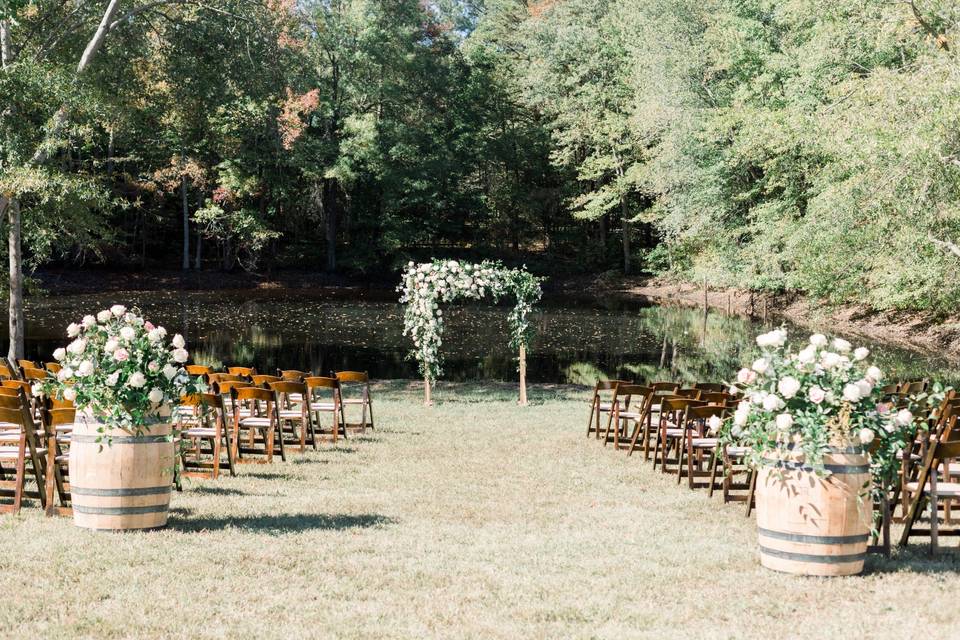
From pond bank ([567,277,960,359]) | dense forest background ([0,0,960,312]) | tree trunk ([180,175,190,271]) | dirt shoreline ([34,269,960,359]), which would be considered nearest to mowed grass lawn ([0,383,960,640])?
dense forest background ([0,0,960,312])

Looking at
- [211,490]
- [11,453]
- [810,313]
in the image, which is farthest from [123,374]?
[810,313]

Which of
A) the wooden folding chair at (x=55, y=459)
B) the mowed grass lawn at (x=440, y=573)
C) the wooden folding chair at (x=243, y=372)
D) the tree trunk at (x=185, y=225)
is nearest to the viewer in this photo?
the mowed grass lawn at (x=440, y=573)

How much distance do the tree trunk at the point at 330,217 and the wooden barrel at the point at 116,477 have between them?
47.1 m

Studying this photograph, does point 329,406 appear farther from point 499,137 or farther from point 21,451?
point 499,137

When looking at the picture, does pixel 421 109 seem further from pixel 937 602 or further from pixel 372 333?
pixel 937 602

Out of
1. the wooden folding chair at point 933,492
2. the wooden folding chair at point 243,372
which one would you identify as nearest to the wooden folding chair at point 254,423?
the wooden folding chair at point 243,372

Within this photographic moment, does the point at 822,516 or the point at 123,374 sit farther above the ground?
the point at 123,374

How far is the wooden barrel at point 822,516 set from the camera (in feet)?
19.6

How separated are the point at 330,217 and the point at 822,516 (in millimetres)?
49212

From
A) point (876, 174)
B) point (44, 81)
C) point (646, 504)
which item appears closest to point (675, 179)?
point (876, 174)

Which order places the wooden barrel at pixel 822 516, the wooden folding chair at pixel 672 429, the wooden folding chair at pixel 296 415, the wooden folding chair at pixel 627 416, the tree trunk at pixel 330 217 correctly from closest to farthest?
1. the wooden barrel at pixel 822 516
2. the wooden folding chair at pixel 672 429
3. the wooden folding chair at pixel 296 415
4. the wooden folding chair at pixel 627 416
5. the tree trunk at pixel 330 217

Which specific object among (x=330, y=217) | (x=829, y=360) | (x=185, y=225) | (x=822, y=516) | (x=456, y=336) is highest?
(x=330, y=217)

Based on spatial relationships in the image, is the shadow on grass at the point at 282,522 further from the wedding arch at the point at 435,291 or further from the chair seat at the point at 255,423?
the wedding arch at the point at 435,291

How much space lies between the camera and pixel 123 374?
693cm
